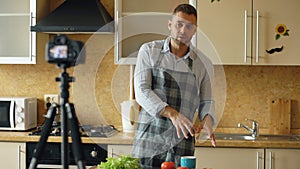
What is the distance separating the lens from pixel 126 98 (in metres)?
4.18

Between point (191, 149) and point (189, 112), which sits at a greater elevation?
point (189, 112)

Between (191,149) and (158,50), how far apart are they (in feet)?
1.96

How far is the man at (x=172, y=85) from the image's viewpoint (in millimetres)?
2891

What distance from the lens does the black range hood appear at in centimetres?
378

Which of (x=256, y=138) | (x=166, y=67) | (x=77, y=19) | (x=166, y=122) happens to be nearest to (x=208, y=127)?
(x=166, y=122)

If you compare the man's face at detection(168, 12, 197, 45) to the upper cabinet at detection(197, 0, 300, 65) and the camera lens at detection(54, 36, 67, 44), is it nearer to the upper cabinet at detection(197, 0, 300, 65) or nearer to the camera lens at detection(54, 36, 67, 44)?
A: the upper cabinet at detection(197, 0, 300, 65)

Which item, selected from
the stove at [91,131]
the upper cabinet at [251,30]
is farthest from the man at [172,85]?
the stove at [91,131]

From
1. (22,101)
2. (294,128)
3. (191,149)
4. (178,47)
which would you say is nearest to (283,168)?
(294,128)

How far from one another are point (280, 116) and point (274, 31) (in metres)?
0.69

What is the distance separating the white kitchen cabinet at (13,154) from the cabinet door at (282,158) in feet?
5.52

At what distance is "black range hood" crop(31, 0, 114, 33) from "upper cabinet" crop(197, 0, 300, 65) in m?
0.71

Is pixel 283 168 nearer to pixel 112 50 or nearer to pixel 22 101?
pixel 112 50

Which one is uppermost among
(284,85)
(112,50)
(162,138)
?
(112,50)

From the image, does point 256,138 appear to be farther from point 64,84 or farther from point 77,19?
point 64,84
